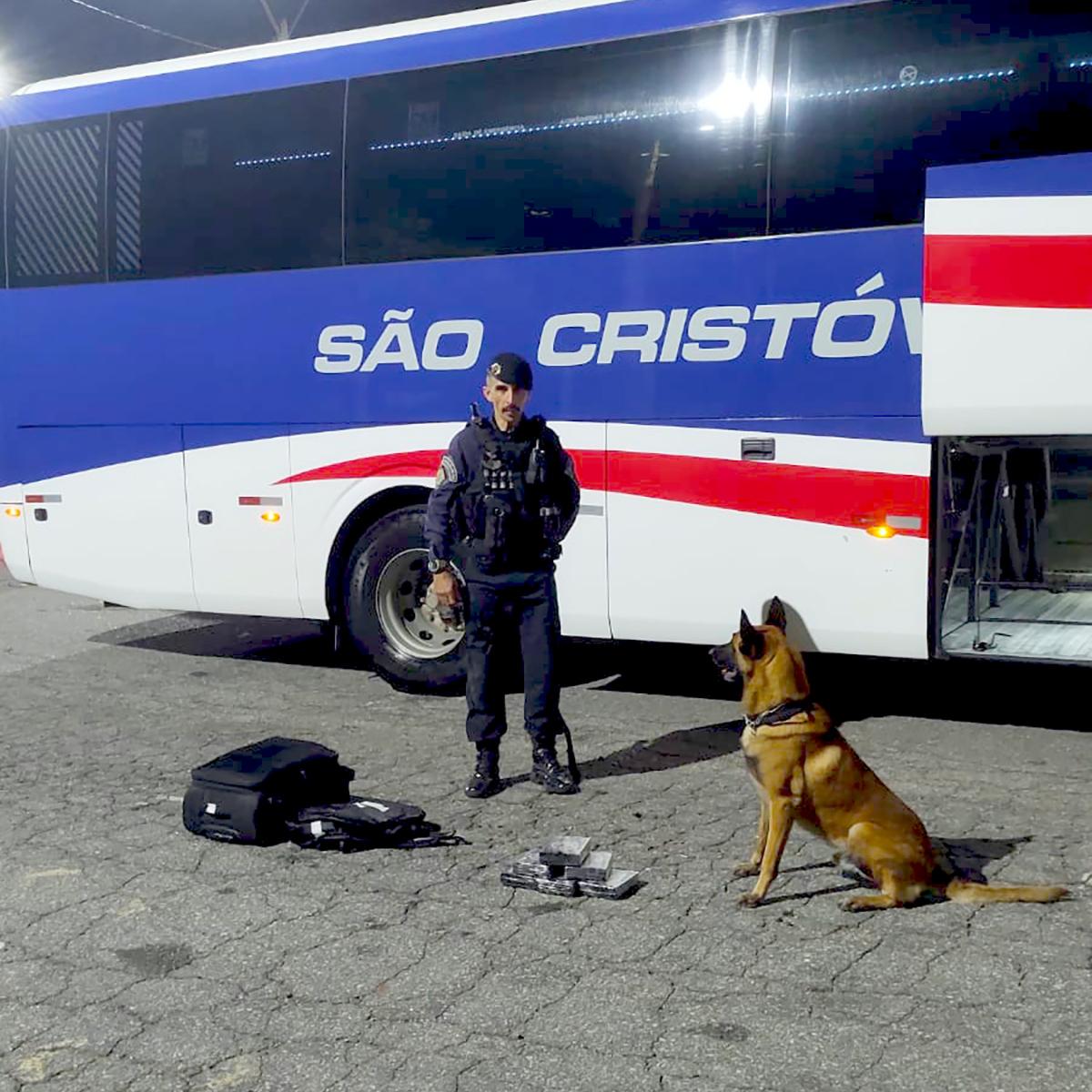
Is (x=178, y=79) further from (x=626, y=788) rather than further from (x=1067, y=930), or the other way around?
(x=1067, y=930)

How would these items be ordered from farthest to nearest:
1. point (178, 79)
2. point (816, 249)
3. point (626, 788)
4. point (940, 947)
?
point (178, 79) → point (816, 249) → point (626, 788) → point (940, 947)

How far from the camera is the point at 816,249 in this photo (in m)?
6.66

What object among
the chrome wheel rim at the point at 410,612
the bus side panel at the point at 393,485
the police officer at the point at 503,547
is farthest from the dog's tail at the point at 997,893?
the chrome wheel rim at the point at 410,612

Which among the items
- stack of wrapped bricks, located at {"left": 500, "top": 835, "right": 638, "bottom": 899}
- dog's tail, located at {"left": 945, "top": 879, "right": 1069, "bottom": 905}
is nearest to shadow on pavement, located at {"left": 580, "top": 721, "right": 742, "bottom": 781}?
stack of wrapped bricks, located at {"left": 500, "top": 835, "right": 638, "bottom": 899}

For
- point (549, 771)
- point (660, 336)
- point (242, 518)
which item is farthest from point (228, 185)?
point (549, 771)

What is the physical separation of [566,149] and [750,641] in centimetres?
370

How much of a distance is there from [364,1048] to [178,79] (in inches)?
261

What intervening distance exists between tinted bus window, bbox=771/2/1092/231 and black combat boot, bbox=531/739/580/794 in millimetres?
2871

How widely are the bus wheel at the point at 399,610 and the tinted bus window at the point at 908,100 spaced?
284 centimetres

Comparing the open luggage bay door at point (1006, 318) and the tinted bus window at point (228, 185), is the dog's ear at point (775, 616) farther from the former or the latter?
the tinted bus window at point (228, 185)

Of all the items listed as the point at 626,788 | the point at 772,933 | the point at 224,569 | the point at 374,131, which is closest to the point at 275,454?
the point at 224,569

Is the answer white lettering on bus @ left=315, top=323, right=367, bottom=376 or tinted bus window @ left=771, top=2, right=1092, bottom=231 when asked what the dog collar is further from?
white lettering on bus @ left=315, top=323, right=367, bottom=376

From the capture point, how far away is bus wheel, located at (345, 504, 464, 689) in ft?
25.9

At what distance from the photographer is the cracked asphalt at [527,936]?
3.40m
